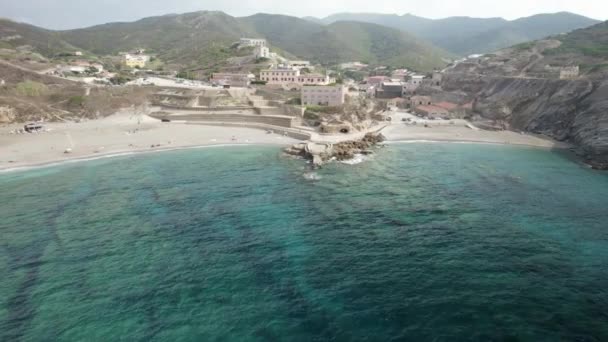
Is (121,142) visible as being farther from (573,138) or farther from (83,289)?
(573,138)

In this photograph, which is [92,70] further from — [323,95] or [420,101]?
[420,101]

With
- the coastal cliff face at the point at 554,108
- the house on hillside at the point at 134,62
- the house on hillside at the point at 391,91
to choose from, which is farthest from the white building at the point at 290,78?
the house on hillside at the point at 134,62

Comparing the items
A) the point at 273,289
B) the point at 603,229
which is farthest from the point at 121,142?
the point at 603,229

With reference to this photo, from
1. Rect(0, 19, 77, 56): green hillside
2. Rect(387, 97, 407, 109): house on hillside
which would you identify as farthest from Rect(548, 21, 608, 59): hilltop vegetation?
Rect(0, 19, 77, 56): green hillside

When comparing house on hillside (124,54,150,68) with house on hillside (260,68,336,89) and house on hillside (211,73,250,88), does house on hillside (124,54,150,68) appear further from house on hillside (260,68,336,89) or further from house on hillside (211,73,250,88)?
house on hillside (260,68,336,89)

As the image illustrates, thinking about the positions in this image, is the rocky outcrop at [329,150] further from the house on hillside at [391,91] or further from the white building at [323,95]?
the house on hillside at [391,91]

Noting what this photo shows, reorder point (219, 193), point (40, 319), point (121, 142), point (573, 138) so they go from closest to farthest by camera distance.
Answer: point (40, 319) → point (219, 193) → point (121, 142) → point (573, 138)
